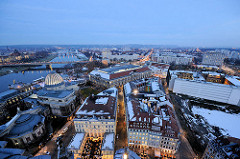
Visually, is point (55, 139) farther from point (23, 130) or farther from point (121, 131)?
point (121, 131)

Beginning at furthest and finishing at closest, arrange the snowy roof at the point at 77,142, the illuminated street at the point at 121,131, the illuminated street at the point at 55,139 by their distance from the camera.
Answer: the illuminated street at the point at 121,131 < the illuminated street at the point at 55,139 < the snowy roof at the point at 77,142

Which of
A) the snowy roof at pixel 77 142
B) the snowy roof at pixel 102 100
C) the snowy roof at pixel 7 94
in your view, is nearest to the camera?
the snowy roof at pixel 77 142

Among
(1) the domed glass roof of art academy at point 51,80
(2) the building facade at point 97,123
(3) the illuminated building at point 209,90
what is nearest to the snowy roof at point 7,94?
(1) the domed glass roof of art academy at point 51,80

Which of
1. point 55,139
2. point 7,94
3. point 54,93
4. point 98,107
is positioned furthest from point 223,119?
point 7,94

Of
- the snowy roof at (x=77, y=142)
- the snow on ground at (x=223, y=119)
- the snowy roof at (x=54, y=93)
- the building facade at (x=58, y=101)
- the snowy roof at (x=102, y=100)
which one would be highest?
the snowy roof at (x=102, y=100)

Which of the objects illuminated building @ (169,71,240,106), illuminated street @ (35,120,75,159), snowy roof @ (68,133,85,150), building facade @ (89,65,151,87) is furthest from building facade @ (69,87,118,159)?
illuminated building @ (169,71,240,106)

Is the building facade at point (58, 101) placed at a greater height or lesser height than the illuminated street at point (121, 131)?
greater

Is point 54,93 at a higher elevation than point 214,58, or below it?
below

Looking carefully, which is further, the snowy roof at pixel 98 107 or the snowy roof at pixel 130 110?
the snowy roof at pixel 98 107

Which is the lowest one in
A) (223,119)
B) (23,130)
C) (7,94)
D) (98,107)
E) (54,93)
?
(223,119)

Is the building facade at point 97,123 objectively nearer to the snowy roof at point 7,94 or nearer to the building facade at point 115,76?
the building facade at point 115,76
